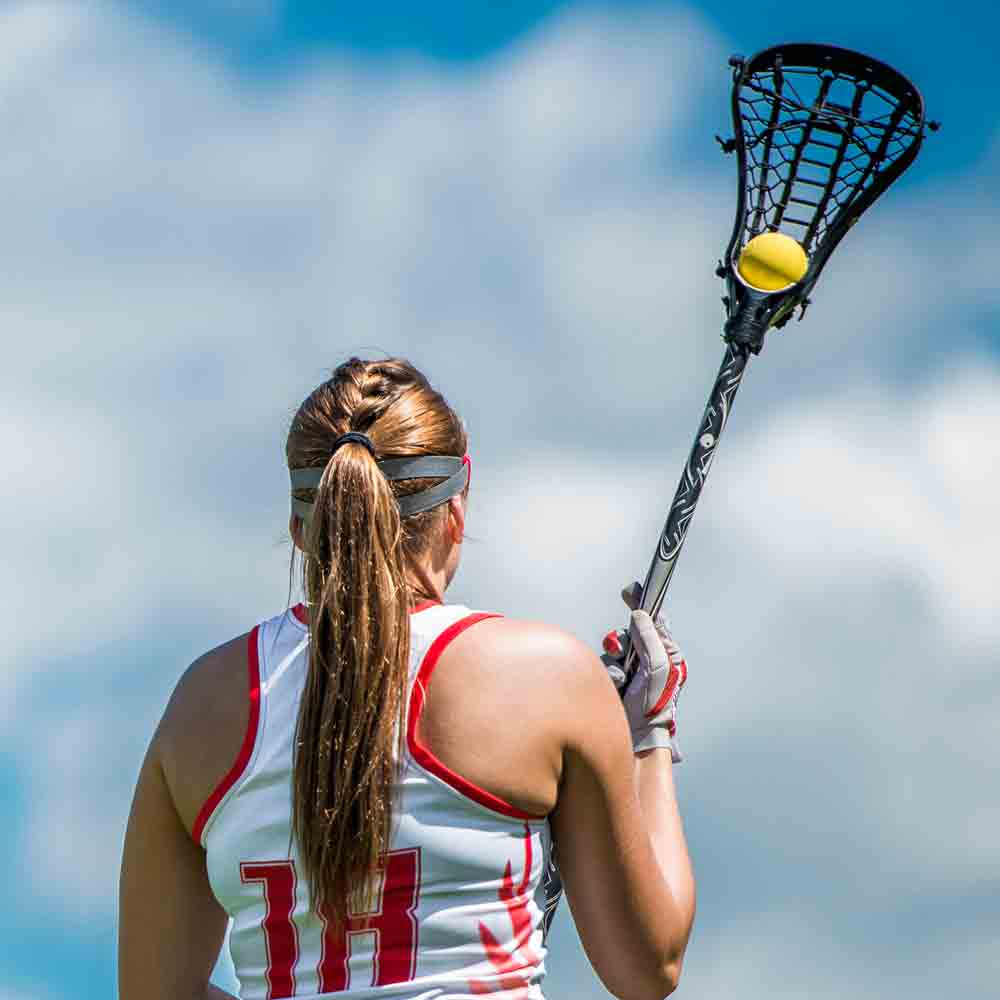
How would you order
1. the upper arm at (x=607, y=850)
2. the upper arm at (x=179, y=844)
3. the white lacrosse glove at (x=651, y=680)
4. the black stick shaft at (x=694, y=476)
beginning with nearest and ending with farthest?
1. the upper arm at (x=607, y=850)
2. the upper arm at (x=179, y=844)
3. the white lacrosse glove at (x=651, y=680)
4. the black stick shaft at (x=694, y=476)

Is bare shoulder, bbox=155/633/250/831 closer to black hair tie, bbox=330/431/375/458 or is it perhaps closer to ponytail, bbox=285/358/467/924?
ponytail, bbox=285/358/467/924

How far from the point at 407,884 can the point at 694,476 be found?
9.97ft

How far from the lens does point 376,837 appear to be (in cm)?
356

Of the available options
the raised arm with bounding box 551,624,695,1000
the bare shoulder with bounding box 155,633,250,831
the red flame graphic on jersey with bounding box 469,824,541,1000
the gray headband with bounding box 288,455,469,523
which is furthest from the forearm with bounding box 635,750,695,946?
the bare shoulder with bounding box 155,633,250,831

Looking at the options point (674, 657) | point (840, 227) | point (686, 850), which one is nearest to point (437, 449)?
point (686, 850)

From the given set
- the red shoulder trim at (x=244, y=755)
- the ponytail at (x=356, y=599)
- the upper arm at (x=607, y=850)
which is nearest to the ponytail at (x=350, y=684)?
the ponytail at (x=356, y=599)

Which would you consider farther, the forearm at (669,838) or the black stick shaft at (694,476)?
the black stick shaft at (694,476)

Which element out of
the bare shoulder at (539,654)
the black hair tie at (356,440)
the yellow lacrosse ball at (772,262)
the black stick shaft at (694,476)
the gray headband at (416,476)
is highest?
the yellow lacrosse ball at (772,262)

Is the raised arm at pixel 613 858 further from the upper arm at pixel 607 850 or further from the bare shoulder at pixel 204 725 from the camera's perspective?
the bare shoulder at pixel 204 725

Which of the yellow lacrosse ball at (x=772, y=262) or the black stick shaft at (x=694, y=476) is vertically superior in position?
the yellow lacrosse ball at (x=772, y=262)

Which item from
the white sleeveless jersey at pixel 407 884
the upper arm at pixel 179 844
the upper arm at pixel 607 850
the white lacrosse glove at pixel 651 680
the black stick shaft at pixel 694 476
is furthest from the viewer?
the black stick shaft at pixel 694 476

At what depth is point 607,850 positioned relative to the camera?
3803 millimetres

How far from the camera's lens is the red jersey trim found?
3.58 meters

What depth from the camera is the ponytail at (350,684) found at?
3.58m
